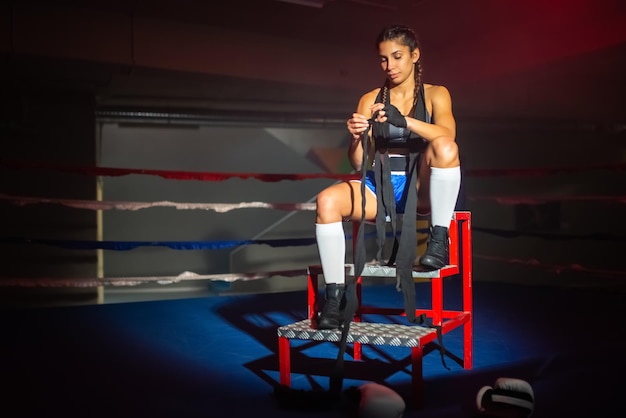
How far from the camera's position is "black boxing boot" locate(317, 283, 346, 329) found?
218cm

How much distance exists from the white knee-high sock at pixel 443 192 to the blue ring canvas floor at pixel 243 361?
0.64m

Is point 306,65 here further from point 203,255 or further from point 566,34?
point 203,255

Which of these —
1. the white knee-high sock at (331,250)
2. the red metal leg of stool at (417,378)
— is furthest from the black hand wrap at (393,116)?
the red metal leg of stool at (417,378)

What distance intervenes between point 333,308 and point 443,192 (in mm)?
585

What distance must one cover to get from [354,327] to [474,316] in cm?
164

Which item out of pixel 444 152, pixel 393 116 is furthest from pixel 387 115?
pixel 444 152

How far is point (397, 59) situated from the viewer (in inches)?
91.5

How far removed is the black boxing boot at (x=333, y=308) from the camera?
85.7 inches

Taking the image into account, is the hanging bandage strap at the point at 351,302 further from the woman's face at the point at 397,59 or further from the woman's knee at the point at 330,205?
the woman's face at the point at 397,59

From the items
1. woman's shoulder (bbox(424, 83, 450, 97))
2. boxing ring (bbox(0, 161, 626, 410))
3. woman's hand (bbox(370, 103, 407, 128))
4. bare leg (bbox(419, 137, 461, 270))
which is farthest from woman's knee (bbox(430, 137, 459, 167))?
boxing ring (bbox(0, 161, 626, 410))

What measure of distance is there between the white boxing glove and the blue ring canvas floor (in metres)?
0.10

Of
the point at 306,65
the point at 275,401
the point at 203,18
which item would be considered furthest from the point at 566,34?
the point at 275,401

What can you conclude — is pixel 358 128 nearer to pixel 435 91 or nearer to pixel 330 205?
pixel 330 205

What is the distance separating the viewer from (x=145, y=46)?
4672 mm
